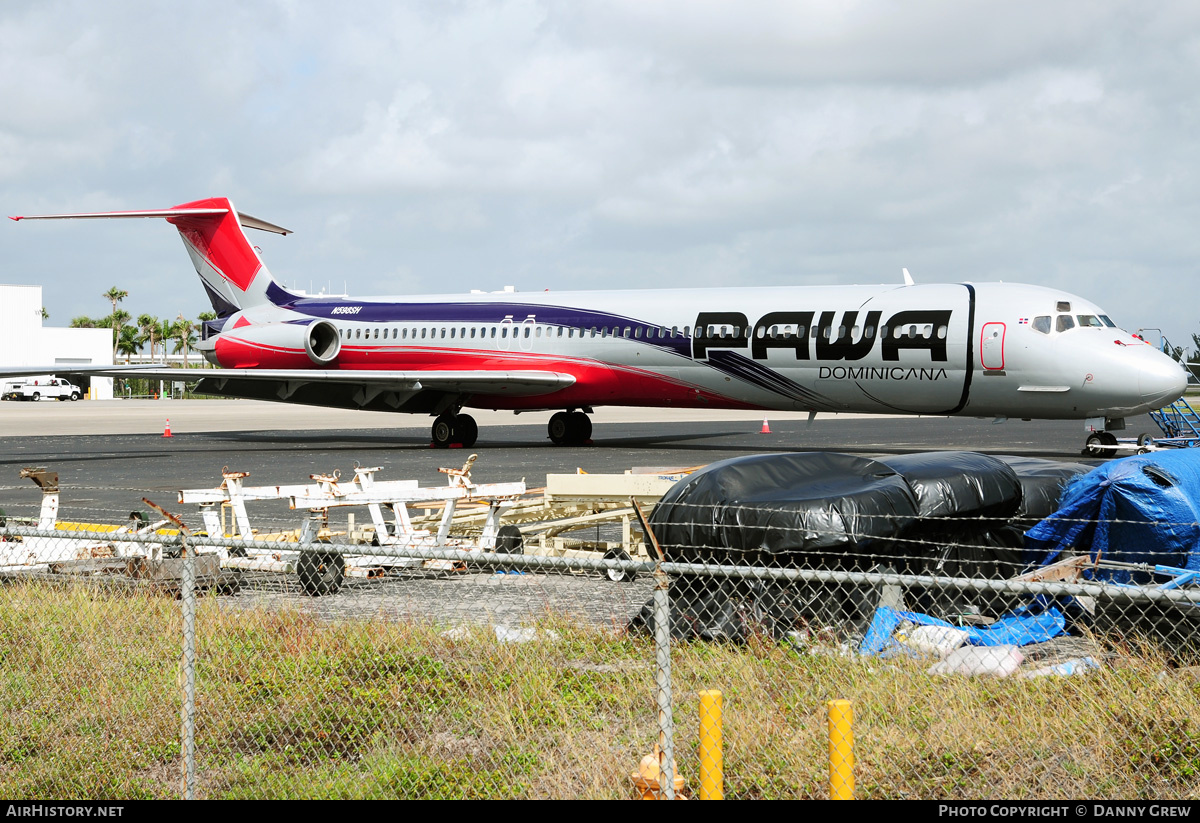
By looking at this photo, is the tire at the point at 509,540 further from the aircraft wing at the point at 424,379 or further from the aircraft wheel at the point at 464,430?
the aircraft wheel at the point at 464,430

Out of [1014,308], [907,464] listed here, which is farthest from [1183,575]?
[1014,308]

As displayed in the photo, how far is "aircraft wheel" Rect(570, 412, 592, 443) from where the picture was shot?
91.1 feet

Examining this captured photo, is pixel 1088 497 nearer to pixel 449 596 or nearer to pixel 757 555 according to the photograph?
pixel 757 555

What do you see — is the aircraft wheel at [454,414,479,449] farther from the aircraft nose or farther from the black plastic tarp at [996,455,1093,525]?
the black plastic tarp at [996,455,1093,525]

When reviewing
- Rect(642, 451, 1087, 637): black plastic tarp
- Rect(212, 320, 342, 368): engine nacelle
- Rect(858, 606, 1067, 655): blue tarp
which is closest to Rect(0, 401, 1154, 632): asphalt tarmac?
Rect(642, 451, 1087, 637): black plastic tarp

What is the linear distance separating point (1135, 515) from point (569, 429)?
20030 millimetres

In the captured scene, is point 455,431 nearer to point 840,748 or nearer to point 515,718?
point 515,718

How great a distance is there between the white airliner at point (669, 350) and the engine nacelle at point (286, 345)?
0.04 m

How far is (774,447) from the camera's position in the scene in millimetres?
27375

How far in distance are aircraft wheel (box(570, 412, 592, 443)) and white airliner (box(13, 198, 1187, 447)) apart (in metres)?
0.04

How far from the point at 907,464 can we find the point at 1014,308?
42.7 ft

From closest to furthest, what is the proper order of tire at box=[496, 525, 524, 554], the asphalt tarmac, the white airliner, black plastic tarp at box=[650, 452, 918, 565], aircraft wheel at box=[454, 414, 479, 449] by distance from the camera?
black plastic tarp at box=[650, 452, 918, 565] → the asphalt tarmac → tire at box=[496, 525, 524, 554] → the white airliner → aircraft wheel at box=[454, 414, 479, 449]

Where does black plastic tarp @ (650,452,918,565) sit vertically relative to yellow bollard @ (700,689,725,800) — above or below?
above

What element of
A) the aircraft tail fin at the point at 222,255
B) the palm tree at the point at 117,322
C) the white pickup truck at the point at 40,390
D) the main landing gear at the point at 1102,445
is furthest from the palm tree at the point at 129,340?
the main landing gear at the point at 1102,445
